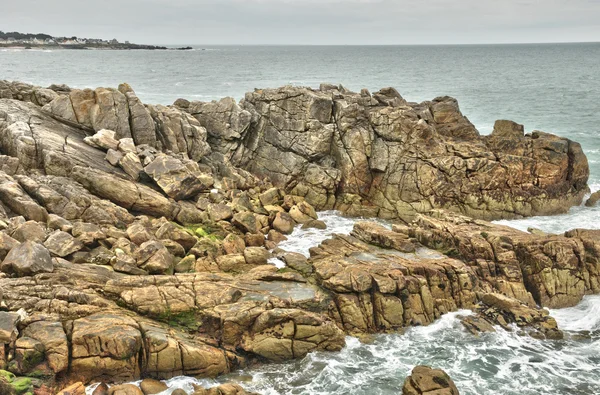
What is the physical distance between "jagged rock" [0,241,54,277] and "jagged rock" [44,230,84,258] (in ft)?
5.78

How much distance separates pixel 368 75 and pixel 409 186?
382 ft

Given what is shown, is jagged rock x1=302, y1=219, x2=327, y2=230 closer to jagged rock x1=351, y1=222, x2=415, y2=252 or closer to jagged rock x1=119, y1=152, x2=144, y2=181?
jagged rock x1=351, y1=222, x2=415, y2=252

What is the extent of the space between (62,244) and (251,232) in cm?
1214

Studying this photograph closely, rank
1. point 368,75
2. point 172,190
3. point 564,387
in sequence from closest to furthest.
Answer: point 564,387 < point 172,190 < point 368,75

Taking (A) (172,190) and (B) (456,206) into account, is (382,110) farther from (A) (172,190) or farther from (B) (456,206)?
(A) (172,190)

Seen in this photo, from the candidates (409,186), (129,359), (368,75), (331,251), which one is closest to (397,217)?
(409,186)

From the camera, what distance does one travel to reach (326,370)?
21.8 metres

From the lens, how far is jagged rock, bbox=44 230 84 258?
2438 centimetres

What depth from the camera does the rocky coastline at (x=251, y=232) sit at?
20672mm

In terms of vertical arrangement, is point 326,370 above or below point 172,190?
below

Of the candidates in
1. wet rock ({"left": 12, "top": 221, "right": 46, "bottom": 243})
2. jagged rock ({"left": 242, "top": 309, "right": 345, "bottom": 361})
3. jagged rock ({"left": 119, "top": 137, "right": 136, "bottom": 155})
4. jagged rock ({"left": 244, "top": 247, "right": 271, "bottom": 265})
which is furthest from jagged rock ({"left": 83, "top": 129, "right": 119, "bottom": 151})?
jagged rock ({"left": 242, "top": 309, "right": 345, "bottom": 361})

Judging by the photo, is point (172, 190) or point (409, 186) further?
point (409, 186)

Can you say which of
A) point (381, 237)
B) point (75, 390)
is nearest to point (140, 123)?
point (381, 237)

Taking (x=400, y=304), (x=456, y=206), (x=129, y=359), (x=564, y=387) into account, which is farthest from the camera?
(x=456, y=206)
